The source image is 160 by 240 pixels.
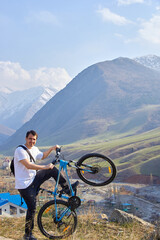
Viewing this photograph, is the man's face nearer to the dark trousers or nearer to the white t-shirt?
the white t-shirt

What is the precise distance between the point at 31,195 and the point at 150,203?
92529 millimetres

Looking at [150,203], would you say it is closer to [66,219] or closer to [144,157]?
[144,157]

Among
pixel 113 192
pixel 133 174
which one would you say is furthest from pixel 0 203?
pixel 133 174

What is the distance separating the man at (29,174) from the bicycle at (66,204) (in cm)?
31

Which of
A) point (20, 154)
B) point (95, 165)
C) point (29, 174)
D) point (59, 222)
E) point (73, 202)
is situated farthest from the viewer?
point (95, 165)

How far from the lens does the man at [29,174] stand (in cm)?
848

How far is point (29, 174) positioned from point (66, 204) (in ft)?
5.67

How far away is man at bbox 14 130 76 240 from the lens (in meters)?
8.48

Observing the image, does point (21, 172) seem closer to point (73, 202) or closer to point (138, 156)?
point (73, 202)

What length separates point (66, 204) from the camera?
30.6 ft

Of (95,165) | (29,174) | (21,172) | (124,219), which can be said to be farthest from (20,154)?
(124,219)

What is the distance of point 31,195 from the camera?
29.0 feet

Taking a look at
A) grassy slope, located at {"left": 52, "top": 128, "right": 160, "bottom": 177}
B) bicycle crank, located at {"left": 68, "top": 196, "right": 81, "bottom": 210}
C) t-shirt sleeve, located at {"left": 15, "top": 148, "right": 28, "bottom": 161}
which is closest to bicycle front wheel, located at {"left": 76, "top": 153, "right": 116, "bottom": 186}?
bicycle crank, located at {"left": 68, "top": 196, "right": 81, "bottom": 210}

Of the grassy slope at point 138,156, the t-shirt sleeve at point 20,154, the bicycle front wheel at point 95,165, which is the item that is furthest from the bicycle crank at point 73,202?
the grassy slope at point 138,156
